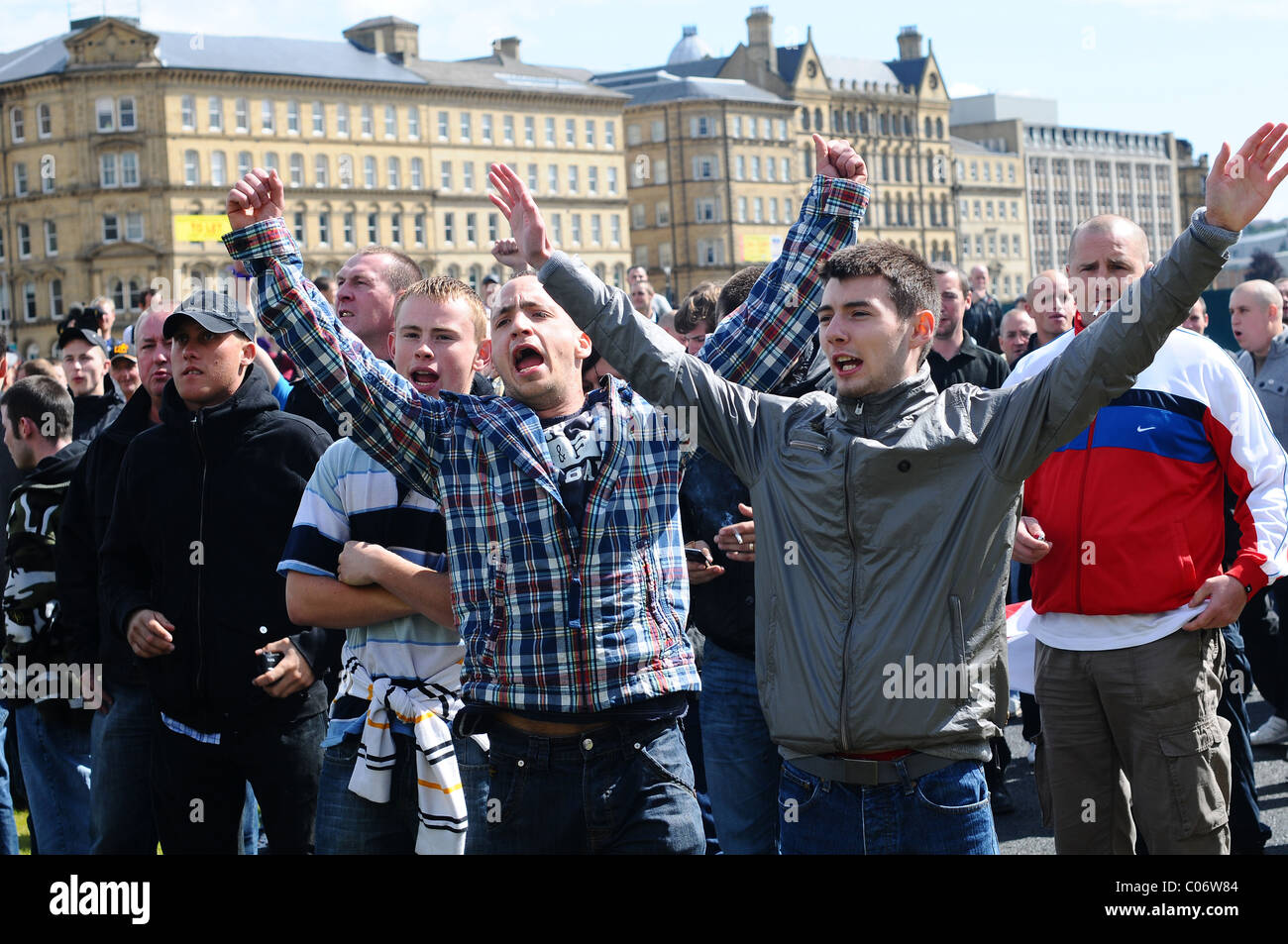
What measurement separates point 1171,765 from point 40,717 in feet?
15.5

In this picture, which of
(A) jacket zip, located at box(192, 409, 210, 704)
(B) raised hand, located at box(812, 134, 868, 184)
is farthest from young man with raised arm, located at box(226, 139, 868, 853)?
(A) jacket zip, located at box(192, 409, 210, 704)

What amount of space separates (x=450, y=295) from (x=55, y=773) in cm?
355

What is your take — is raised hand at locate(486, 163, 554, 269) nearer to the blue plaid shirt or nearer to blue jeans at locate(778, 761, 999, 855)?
the blue plaid shirt

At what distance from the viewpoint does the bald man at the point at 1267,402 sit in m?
8.91

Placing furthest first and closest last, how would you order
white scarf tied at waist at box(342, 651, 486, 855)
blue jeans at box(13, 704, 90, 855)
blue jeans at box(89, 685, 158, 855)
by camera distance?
blue jeans at box(13, 704, 90, 855)
blue jeans at box(89, 685, 158, 855)
white scarf tied at waist at box(342, 651, 486, 855)

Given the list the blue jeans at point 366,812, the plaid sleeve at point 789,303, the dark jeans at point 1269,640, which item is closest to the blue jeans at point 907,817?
the blue jeans at point 366,812

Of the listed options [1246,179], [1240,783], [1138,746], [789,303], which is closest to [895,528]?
[789,303]

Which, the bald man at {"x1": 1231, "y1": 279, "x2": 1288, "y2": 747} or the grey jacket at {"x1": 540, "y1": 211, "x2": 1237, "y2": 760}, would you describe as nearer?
the grey jacket at {"x1": 540, "y1": 211, "x2": 1237, "y2": 760}

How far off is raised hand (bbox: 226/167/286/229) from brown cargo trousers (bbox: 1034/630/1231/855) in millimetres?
2894

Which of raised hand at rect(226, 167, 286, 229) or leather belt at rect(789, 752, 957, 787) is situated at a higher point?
raised hand at rect(226, 167, 286, 229)

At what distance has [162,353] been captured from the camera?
6.57 m

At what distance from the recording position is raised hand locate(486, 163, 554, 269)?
4180 mm
